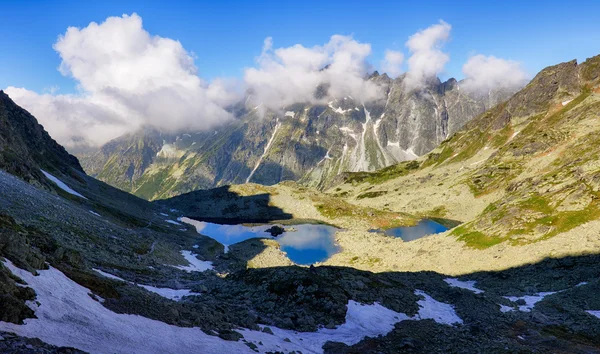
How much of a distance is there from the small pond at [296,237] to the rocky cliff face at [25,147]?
54.7 meters

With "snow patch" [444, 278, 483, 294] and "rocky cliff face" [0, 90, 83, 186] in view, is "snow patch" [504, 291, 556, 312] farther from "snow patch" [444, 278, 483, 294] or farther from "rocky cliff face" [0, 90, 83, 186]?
"rocky cliff face" [0, 90, 83, 186]

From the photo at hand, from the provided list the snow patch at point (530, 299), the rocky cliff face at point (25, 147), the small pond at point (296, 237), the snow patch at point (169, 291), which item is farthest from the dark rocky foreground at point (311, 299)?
the small pond at point (296, 237)

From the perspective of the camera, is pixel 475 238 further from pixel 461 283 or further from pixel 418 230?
pixel 418 230

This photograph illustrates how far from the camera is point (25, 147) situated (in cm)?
11250

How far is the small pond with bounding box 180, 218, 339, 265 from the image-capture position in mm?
113188

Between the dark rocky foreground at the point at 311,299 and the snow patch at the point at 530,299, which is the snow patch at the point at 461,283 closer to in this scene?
the dark rocky foreground at the point at 311,299

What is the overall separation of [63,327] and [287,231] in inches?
5654

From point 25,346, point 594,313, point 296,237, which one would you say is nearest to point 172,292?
point 25,346

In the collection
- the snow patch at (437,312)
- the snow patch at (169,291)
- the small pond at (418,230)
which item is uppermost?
the small pond at (418,230)

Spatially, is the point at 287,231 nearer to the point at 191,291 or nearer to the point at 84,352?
the point at 191,291

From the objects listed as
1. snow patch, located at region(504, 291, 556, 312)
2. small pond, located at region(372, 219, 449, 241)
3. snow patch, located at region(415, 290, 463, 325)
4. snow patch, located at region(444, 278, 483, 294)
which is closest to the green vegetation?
snow patch, located at region(444, 278, 483, 294)

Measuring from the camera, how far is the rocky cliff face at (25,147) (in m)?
78.2

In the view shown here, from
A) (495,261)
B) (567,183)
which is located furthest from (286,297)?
(567,183)

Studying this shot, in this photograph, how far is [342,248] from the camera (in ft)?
384
